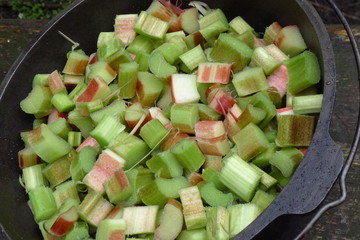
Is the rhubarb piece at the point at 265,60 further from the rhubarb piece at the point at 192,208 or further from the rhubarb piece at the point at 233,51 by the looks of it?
the rhubarb piece at the point at 192,208

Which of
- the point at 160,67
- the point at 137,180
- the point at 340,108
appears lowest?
the point at 340,108

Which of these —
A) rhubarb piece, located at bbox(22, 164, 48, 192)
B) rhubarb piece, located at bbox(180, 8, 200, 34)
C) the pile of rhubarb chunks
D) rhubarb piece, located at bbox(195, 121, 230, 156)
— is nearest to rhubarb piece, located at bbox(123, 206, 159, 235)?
the pile of rhubarb chunks

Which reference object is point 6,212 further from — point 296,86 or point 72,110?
point 296,86

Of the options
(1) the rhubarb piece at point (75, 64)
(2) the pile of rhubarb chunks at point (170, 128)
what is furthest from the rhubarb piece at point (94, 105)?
(1) the rhubarb piece at point (75, 64)

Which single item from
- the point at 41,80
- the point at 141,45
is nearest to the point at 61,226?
the point at 41,80

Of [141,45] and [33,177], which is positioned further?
[141,45]

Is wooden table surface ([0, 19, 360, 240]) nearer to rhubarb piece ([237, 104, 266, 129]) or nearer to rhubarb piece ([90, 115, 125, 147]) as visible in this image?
rhubarb piece ([237, 104, 266, 129])

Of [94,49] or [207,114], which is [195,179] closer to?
[207,114]
